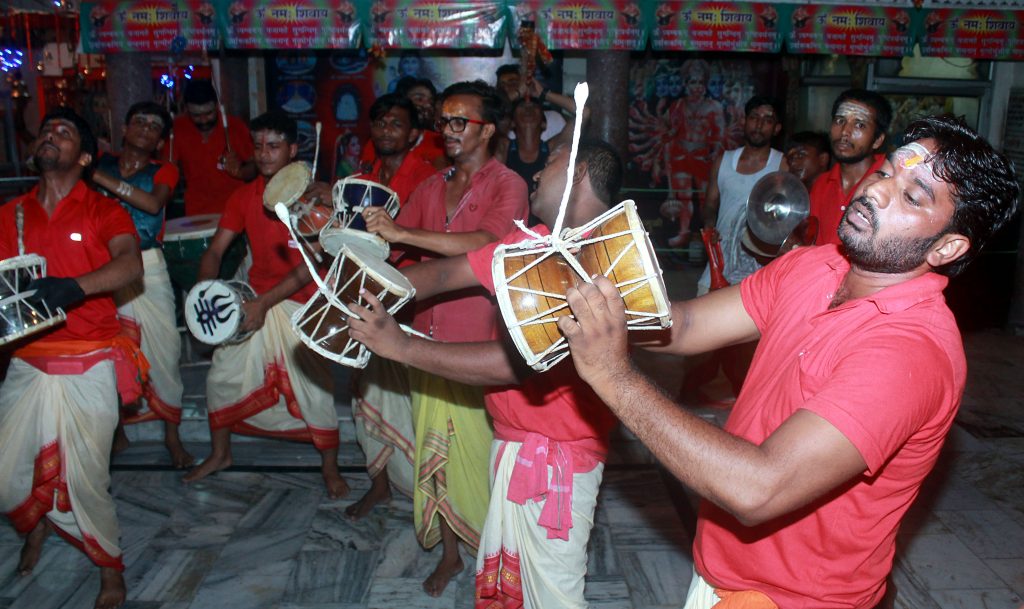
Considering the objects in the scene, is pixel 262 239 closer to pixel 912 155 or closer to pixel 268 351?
pixel 268 351

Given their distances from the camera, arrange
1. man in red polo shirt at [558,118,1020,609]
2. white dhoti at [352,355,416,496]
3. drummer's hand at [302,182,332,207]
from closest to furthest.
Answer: man in red polo shirt at [558,118,1020,609] < drummer's hand at [302,182,332,207] < white dhoti at [352,355,416,496]

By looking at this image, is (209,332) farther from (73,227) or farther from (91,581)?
(91,581)

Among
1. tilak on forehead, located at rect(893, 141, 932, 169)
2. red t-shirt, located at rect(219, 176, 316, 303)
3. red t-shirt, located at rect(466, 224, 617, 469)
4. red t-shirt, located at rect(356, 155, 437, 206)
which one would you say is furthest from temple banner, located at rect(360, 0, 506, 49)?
tilak on forehead, located at rect(893, 141, 932, 169)

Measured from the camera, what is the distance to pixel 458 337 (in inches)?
145

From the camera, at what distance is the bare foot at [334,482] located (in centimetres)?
462

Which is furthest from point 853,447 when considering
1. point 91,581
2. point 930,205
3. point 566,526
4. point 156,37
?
point 156,37

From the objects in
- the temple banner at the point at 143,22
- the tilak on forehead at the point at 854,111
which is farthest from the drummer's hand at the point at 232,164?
the tilak on forehead at the point at 854,111

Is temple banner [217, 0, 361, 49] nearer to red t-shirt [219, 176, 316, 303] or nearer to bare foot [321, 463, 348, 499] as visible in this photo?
red t-shirt [219, 176, 316, 303]

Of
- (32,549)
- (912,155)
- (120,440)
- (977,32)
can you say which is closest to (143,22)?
(120,440)

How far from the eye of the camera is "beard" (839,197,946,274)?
67.1 inches

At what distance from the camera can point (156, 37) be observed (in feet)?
29.5

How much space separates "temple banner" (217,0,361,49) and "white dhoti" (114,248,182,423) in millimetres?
4671

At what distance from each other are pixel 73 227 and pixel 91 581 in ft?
5.15

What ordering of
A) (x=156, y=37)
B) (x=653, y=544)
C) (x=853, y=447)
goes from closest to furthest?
(x=853, y=447) < (x=653, y=544) < (x=156, y=37)
